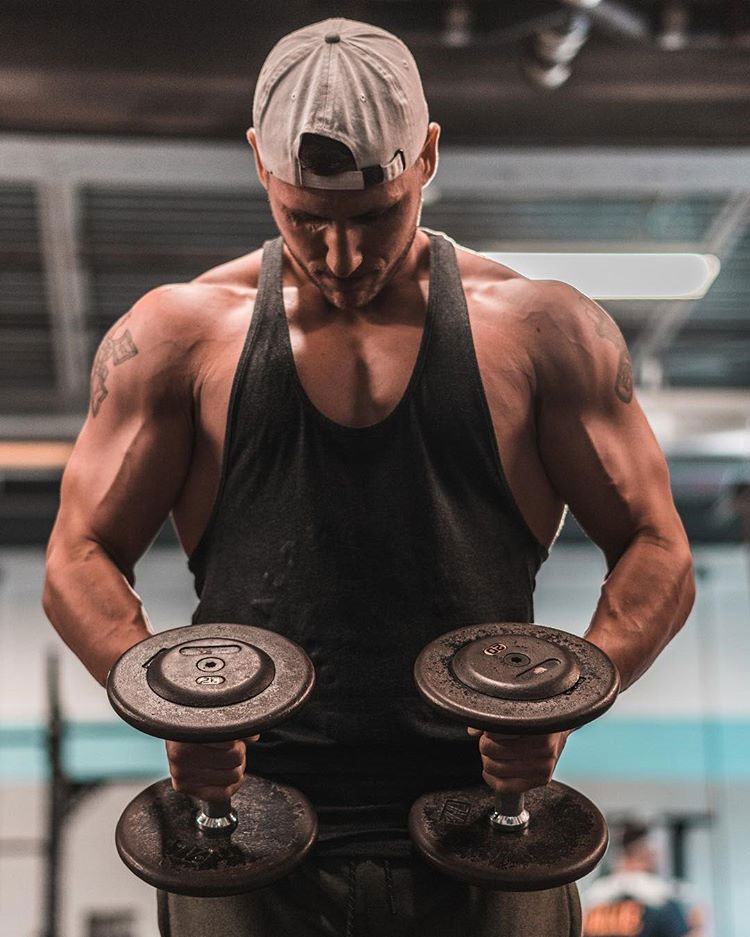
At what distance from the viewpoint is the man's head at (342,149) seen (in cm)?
160

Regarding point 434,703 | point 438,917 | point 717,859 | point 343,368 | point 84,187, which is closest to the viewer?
point 434,703

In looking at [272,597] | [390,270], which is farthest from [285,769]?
[390,270]

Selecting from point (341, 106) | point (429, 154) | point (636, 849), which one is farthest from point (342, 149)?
point (636, 849)

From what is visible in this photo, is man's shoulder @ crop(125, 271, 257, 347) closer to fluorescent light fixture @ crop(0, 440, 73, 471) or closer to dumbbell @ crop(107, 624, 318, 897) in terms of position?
dumbbell @ crop(107, 624, 318, 897)

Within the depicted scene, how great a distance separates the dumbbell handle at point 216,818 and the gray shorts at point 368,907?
0.15 meters

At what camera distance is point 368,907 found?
1656 mm

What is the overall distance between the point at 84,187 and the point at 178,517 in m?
3.90

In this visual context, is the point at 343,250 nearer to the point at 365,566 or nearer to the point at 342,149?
the point at 342,149

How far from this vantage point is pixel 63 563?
1.78m

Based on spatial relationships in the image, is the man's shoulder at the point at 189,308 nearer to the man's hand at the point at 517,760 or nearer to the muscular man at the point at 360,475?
the muscular man at the point at 360,475

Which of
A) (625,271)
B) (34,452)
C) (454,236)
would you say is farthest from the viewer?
(34,452)

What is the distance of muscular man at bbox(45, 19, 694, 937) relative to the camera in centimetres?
166

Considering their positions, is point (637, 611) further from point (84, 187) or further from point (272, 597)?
point (84, 187)

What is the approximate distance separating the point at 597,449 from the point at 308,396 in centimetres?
40
